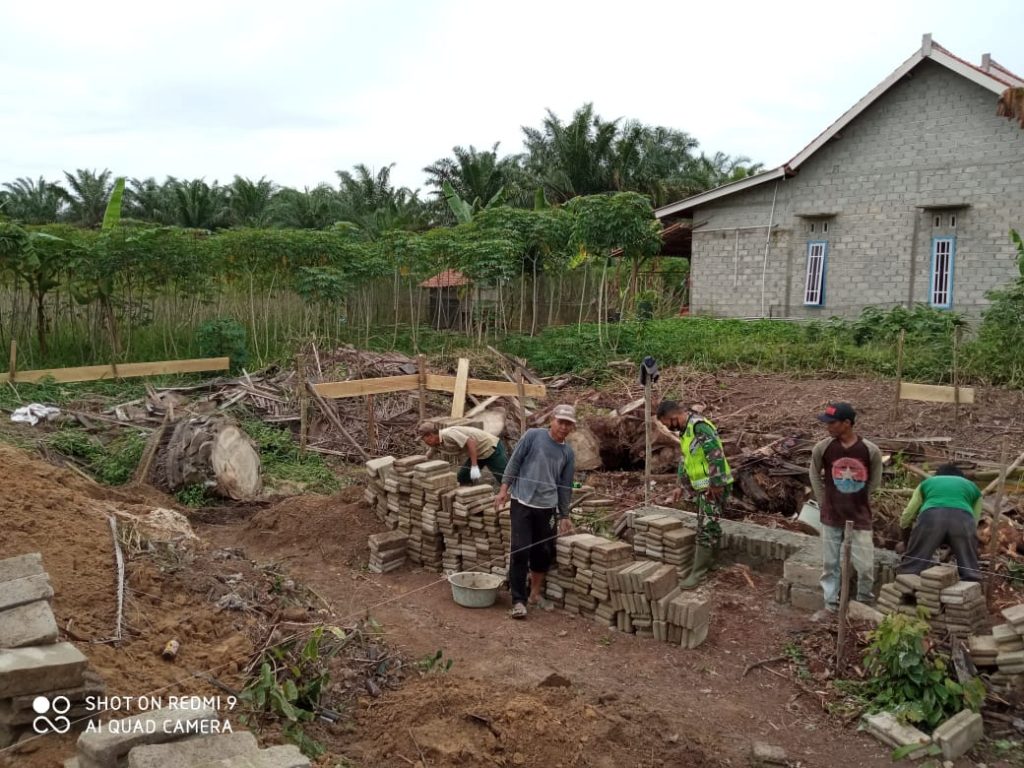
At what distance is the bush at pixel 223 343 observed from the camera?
15.9 metres

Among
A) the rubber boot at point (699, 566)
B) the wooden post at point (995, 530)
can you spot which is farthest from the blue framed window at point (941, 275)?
the rubber boot at point (699, 566)

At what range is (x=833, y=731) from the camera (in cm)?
504

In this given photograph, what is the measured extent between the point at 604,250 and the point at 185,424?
1161 centimetres

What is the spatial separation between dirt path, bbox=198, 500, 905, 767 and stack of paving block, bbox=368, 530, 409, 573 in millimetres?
110

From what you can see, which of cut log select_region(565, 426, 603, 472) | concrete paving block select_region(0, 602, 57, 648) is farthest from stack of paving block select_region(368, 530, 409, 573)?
concrete paving block select_region(0, 602, 57, 648)

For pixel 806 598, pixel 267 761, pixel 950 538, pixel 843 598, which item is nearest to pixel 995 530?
pixel 950 538

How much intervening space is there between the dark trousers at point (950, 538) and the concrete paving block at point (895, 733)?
5.69 feet

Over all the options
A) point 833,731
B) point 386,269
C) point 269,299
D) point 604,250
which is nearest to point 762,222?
point 604,250

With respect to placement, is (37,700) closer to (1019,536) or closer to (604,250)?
(1019,536)

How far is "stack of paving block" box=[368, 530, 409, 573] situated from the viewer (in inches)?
319

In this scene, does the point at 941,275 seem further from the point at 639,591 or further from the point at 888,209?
the point at 639,591

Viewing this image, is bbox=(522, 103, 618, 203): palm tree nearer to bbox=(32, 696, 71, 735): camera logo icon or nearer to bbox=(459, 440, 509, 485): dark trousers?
bbox=(459, 440, 509, 485): dark trousers

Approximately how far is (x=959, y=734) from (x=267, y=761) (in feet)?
13.1

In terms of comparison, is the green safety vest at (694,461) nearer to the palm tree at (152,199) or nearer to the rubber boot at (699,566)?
the rubber boot at (699,566)
